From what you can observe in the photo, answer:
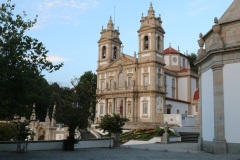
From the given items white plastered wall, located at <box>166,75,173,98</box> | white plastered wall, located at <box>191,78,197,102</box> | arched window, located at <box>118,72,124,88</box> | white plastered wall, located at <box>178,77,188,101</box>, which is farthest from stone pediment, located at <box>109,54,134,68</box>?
white plastered wall, located at <box>191,78,197,102</box>

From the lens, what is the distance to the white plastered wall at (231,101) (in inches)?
555

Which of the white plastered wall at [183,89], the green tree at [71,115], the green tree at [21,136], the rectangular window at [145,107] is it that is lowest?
the green tree at [21,136]

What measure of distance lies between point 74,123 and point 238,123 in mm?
8466

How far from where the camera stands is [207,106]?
16.0 meters

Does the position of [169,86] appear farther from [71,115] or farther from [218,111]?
[218,111]

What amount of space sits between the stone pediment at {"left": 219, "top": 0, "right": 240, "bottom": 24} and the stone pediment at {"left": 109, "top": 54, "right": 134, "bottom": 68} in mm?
34152

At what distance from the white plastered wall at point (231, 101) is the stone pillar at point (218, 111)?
185 millimetres

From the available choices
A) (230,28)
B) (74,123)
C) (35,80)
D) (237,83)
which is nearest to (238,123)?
(237,83)

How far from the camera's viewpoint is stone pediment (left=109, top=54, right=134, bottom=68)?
165ft

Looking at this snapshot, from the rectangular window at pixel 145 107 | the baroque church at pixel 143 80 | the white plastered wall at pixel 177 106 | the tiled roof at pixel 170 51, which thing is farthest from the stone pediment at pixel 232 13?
the tiled roof at pixel 170 51

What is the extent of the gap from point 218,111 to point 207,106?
1454mm

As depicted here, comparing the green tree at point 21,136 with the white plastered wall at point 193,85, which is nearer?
the green tree at point 21,136

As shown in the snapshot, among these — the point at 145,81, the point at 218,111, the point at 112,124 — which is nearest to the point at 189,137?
the point at 112,124

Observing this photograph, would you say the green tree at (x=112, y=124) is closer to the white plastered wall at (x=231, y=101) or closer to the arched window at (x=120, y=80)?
the white plastered wall at (x=231, y=101)
